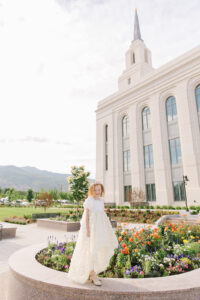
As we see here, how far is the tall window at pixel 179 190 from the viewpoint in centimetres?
2325

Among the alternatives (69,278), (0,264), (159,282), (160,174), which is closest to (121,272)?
(159,282)

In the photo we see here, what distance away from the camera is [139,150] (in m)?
28.7

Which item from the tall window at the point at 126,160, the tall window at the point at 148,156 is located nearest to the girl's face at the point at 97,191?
the tall window at the point at 148,156

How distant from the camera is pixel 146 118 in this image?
29344 millimetres

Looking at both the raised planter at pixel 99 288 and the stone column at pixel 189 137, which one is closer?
the raised planter at pixel 99 288

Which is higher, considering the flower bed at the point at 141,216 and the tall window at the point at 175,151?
the tall window at the point at 175,151

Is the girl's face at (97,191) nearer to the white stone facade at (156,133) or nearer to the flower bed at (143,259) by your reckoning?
the flower bed at (143,259)

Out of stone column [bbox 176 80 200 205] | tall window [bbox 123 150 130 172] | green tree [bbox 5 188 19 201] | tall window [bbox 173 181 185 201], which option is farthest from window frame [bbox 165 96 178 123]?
green tree [bbox 5 188 19 201]

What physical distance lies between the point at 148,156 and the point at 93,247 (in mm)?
25798

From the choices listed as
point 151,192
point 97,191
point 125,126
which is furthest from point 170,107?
point 97,191

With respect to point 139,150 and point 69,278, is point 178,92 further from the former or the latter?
point 69,278

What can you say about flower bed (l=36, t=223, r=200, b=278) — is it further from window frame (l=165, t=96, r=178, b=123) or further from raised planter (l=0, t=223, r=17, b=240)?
window frame (l=165, t=96, r=178, b=123)

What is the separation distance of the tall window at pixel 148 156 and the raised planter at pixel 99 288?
24.6 m

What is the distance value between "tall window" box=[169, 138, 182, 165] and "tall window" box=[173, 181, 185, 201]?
2.63 metres
